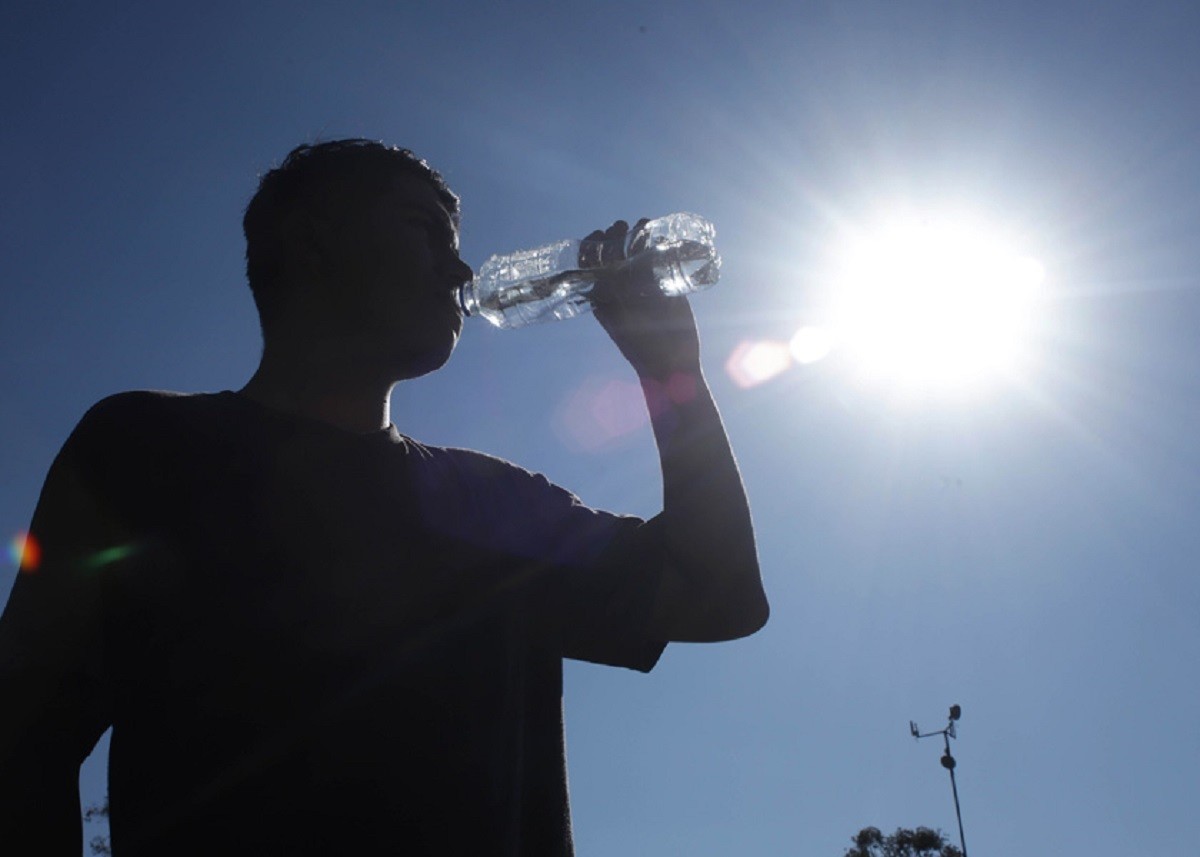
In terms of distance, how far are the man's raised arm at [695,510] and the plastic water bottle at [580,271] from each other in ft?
0.84

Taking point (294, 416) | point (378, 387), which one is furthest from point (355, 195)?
point (294, 416)

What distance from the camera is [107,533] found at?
1.97 metres

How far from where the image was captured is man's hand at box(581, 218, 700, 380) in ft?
8.70

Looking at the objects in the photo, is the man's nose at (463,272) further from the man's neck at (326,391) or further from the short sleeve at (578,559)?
the short sleeve at (578,559)

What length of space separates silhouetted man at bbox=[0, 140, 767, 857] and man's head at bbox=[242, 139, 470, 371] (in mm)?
11

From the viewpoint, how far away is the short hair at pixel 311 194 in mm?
2844

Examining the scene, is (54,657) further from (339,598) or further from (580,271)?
(580,271)

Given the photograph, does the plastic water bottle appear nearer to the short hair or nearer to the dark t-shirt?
the short hair

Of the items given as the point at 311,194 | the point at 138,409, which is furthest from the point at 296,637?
the point at 311,194

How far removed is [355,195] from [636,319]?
851 millimetres

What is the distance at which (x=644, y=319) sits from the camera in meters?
2.70

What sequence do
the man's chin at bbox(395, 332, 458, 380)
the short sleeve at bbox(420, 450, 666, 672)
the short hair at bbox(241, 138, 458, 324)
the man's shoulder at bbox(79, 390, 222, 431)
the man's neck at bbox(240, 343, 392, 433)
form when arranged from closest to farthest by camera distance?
1. the man's shoulder at bbox(79, 390, 222, 431)
2. the short sleeve at bbox(420, 450, 666, 672)
3. the man's neck at bbox(240, 343, 392, 433)
4. the man's chin at bbox(395, 332, 458, 380)
5. the short hair at bbox(241, 138, 458, 324)

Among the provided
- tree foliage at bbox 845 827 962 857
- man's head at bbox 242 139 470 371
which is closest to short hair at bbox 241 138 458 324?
man's head at bbox 242 139 470 371

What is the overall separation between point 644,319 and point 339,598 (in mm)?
1121
